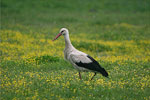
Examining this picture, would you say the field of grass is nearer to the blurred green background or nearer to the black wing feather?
the blurred green background

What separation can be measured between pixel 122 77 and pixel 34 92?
3.85m

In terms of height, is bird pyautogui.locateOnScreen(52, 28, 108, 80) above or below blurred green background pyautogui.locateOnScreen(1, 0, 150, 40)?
below

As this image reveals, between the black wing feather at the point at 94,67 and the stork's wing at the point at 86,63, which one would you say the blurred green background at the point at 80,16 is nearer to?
the stork's wing at the point at 86,63

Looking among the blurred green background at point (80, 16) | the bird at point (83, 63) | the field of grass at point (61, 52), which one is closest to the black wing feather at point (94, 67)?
the bird at point (83, 63)

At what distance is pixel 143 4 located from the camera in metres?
42.2

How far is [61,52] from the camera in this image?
1577 cm

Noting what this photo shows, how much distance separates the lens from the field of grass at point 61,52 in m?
8.67

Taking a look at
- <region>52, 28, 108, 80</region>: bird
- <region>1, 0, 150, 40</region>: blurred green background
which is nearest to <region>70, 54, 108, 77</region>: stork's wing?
<region>52, 28, 108, 80</region>: bird

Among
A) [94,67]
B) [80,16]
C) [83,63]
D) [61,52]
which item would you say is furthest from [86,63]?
[80,16]

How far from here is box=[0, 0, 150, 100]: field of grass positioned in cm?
867

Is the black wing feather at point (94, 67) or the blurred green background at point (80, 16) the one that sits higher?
the blurred green background at point (80, 16)

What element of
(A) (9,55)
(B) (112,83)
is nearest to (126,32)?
(A) (9,55)

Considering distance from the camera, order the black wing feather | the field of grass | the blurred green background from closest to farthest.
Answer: the field of grass < the black wing feather < the blurred green background

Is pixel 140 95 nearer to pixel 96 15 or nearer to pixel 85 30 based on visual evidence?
pixel 85 30
